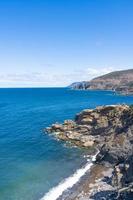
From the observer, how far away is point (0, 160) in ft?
184

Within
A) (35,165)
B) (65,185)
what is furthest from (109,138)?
(65,185)

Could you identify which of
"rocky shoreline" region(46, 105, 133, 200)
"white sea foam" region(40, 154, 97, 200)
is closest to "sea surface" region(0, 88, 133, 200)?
"white sea foam" region(40, 154, 97, 200)

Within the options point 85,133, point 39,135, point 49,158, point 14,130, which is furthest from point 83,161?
point 14,130

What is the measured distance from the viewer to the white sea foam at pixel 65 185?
41.0m

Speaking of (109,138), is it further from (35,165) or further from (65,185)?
(65,185)

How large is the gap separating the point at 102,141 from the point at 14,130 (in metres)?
28.2

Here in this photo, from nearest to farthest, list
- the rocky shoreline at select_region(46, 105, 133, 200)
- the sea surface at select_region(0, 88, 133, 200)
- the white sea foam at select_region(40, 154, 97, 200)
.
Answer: the rocky shoreline at select_region(46, 105, 133, 200) → the white sea foam at select_region(40, 154, 97, 200) → the sea surface at select_region(0, 88, 133, 200)

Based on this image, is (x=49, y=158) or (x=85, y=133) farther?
(x=85, y=133)

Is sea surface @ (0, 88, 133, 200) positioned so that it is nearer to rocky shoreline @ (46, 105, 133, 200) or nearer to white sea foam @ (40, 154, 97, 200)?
white sea foam @ (40, 154, 97, 200)

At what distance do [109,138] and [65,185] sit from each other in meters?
20.8

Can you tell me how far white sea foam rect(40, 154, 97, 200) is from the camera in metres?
41.0

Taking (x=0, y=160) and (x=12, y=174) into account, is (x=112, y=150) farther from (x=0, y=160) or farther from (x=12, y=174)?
(x=0, y=160)

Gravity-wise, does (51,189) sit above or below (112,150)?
below

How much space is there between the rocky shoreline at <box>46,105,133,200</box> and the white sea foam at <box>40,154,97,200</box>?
2109 mm
